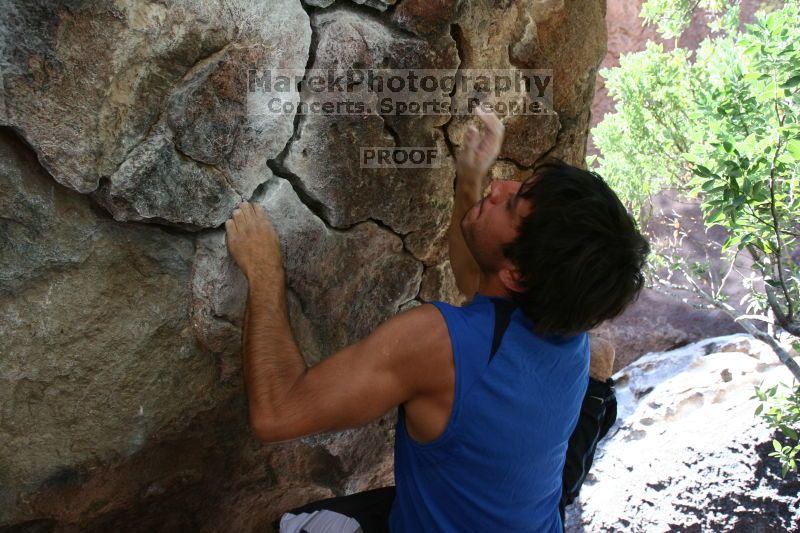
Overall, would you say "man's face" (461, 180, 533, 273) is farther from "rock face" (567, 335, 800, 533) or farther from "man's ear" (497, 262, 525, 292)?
"rock face" (567, 335, 800, 533)

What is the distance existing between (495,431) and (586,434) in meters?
0.49

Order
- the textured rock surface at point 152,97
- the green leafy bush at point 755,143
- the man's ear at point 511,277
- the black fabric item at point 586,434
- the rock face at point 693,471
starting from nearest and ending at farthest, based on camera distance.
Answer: the textured rock surface at point 152,97 < the man's ear at point 511,277 < the black fabric item at point 586,434 < the green leafy bush at point 755,143 < the rock face at point 693,471

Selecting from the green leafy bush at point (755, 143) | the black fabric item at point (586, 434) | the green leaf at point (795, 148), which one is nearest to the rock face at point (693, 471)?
the green leafy bush at point (755, 143)

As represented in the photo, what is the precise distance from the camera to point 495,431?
118cm

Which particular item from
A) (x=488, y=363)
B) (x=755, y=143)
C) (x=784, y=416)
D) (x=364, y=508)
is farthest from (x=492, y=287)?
(x=784, y=416)

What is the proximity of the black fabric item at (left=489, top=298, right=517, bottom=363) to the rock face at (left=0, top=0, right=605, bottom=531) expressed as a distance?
0.48m

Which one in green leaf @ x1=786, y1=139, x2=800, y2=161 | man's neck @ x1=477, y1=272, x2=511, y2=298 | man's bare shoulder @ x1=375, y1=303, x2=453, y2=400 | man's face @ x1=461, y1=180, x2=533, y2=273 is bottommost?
man's bare shoulder @ x1=375, y1=303, x2=453, y2=400

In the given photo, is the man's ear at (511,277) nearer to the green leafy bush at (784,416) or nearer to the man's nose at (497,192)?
the man's nose at (497,192)

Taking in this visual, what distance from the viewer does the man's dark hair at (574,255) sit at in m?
1.17

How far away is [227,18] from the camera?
50.4 inches

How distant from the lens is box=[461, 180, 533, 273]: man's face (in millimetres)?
1260

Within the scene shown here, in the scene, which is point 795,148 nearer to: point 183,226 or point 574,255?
point 574,255

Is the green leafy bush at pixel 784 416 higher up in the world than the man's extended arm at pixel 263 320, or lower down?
lower down

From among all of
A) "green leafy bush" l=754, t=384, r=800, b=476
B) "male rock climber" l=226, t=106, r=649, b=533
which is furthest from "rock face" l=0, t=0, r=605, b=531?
"green leafy bush" l=754, t=384, r=800, b=476
